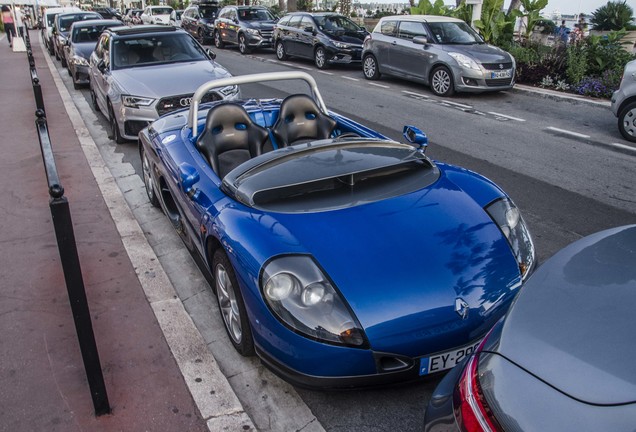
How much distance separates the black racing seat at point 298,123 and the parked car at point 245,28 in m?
17.2

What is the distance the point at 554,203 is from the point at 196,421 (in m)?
4.61

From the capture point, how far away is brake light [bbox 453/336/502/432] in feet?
5.64

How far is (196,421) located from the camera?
3.01 meters

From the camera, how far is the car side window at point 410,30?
44.5ft

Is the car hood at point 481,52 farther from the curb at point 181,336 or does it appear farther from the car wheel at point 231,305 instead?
the car wheel at point 231,305

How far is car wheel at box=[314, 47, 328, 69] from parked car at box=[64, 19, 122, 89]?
572 centimetres

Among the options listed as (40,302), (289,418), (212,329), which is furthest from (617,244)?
(40,302)

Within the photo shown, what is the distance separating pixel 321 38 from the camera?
56.1 feet

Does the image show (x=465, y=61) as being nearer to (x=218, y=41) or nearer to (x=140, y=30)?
(x=140, y=30)

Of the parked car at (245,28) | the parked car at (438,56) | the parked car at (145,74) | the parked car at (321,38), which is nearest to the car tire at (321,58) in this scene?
the parked car at (321,38)

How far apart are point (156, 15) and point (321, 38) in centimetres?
2163

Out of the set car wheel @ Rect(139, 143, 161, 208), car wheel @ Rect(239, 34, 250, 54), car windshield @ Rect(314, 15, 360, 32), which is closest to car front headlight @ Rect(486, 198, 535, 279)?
car wheel @ Rect(139, 143, 161, 208)

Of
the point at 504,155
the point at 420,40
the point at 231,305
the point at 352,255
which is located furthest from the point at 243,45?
the point at 352,255

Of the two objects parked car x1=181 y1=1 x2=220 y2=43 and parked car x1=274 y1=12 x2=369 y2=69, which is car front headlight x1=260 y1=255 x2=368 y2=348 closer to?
parked car x1=274 y1=12 x2=369 y2=69
